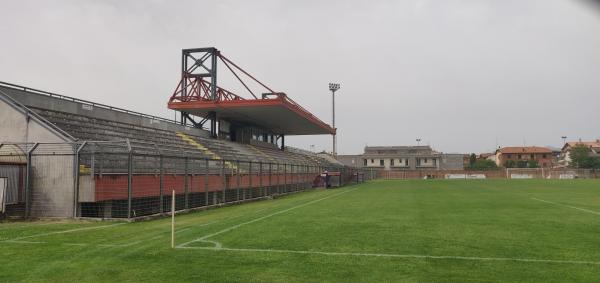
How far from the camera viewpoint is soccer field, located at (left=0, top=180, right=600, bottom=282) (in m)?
6.78

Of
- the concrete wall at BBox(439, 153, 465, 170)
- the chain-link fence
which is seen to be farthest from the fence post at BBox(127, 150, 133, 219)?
the concrete wall at BBox(439, 153, 465, 170)

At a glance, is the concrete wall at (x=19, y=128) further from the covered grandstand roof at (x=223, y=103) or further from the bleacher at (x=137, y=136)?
the covered grandstand roof at (x=223, y=103)

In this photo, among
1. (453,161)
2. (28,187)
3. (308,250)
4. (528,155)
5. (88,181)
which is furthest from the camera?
(528,155)

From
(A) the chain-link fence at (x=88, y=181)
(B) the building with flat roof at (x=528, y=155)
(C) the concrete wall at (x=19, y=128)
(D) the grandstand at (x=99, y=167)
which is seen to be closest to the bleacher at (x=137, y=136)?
(D) the grandstand at (x=99, y=167)

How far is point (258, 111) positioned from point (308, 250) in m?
32.9

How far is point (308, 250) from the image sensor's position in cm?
872

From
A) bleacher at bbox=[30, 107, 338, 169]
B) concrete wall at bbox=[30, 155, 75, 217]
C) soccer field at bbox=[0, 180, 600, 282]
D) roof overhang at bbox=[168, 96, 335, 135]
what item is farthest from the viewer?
roof overhang at bbox=[168, 96, 335, 135]

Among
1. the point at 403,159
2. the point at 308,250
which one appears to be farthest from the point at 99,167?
the point at 403,159

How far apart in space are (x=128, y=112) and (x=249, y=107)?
13009 millimetres

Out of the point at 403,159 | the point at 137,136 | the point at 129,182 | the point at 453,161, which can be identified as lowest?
the point at 129,182

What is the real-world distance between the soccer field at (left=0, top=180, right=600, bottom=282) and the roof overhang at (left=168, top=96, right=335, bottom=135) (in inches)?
974

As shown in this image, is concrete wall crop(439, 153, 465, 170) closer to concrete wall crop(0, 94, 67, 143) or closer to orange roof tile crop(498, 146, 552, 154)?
orange roof tile crop(498, 146, 552, 154)

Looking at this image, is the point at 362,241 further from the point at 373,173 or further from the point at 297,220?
the point at 373,173

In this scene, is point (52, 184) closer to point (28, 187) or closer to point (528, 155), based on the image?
point (28, 187)
